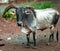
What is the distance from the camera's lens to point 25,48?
984 centimetres

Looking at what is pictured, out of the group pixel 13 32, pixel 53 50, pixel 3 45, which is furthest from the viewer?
pixel 13 32

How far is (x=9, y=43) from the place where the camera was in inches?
417

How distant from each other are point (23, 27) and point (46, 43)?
1.32 m

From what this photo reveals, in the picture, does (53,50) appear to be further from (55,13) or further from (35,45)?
(55,13)

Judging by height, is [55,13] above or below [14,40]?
above

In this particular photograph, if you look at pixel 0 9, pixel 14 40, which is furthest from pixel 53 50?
pixel 0 9

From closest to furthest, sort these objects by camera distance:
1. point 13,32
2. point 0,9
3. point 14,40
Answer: point 14,40
point 13,32
point 0,9

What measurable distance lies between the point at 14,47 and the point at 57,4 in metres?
11.1

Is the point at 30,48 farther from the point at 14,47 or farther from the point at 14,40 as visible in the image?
the point at 14,40

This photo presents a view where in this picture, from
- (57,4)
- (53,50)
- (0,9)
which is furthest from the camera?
(57,4)

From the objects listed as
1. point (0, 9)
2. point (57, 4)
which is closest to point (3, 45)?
point (0, 9)

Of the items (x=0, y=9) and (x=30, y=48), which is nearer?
(x=30, y=48)

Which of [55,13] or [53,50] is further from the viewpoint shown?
[55,13]

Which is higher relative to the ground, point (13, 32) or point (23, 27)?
point (23, 27)
